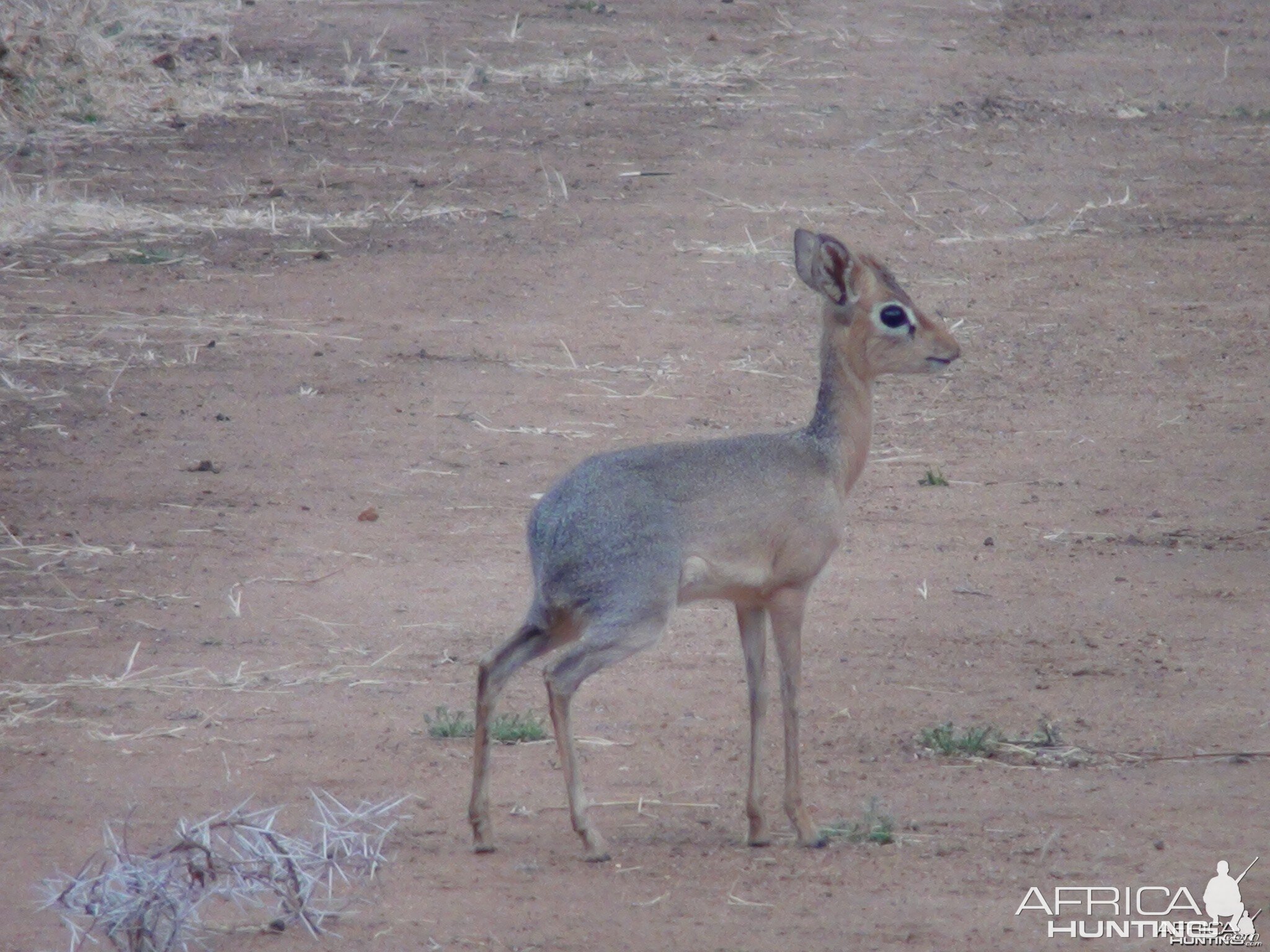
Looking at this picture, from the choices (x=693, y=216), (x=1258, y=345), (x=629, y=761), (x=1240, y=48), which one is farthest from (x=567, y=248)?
(x=1240, y=48)

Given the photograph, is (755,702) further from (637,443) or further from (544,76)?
(544,76)

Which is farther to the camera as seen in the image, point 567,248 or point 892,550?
point 567,248

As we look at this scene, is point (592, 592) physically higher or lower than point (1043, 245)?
higher

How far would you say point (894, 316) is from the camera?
6203 millimetres

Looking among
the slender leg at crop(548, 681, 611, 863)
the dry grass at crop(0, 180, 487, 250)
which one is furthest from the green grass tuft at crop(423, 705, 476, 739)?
the dry grass at crop(0, 180, 487, 250)

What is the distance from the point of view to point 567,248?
13.4 metres

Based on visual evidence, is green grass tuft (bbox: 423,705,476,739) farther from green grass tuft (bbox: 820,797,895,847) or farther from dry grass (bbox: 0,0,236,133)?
dry grass (bbox: 0,0,236,133)

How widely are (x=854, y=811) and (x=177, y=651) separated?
298 cm

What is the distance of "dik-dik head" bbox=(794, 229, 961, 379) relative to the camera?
6.16 meters

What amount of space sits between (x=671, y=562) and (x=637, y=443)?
165 inches

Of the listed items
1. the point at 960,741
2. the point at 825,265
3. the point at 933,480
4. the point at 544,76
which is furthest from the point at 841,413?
the point at 544,76

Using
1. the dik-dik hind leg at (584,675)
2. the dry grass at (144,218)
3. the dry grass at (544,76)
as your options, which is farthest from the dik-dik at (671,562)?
the dry grass at (544,76)

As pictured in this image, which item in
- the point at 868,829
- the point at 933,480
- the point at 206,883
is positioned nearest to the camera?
the point at 206,883

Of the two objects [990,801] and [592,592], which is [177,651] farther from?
[990,801]
